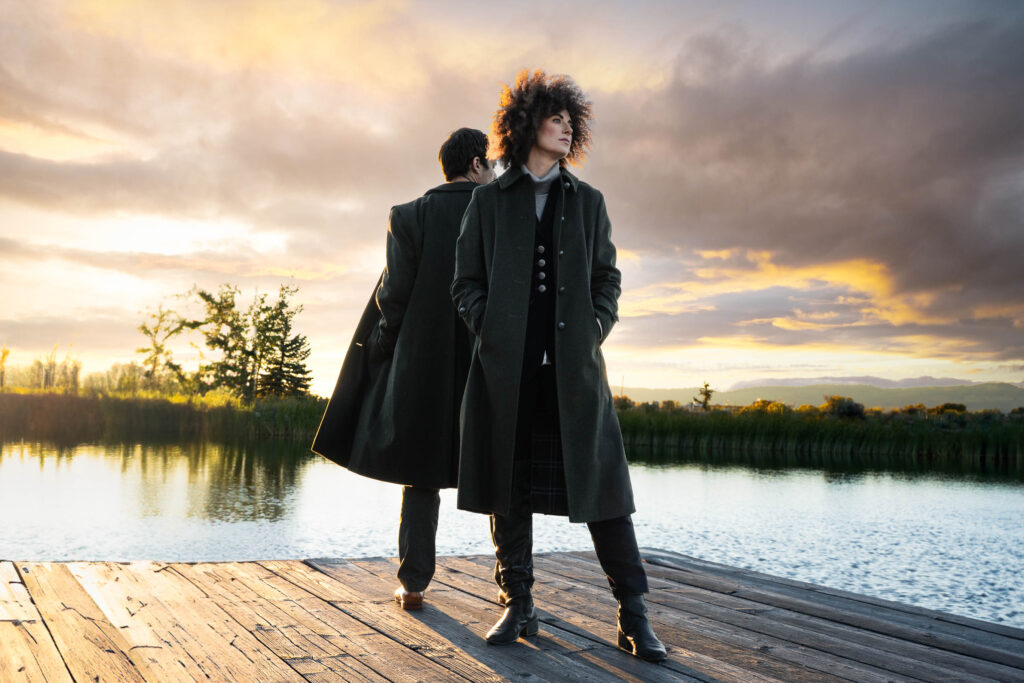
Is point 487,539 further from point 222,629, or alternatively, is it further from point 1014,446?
point 1014,446

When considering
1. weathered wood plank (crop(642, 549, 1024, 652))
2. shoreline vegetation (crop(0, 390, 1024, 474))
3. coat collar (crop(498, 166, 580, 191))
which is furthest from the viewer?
shoreline vegetation (crop(0, 390, 1024, 474))

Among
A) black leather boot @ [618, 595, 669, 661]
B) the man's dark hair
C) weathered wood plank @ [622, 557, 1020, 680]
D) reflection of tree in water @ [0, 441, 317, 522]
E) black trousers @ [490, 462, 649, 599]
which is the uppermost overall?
the man's dark hair

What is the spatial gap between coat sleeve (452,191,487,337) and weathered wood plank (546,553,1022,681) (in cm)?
124

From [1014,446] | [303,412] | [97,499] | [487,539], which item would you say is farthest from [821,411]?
[97,499]

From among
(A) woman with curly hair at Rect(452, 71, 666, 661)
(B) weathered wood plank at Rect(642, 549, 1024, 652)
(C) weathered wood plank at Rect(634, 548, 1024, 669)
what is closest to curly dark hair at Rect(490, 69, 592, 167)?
(A) woman with curly hair at Rect(452, 71, 666, 661)

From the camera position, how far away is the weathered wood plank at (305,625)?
1.72m

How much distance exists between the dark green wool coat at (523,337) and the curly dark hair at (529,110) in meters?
0.09

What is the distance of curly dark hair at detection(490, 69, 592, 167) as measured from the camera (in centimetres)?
198

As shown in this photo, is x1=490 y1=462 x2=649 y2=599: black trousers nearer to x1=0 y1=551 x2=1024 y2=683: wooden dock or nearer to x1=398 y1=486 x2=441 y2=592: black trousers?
x1=0 y1=551 x2=1024 y2=683: wooden dock

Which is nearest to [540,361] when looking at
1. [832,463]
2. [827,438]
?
[832,463]

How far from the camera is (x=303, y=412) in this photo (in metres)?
13.4

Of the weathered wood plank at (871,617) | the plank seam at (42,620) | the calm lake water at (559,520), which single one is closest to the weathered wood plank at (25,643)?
the plank seam at (42,620)

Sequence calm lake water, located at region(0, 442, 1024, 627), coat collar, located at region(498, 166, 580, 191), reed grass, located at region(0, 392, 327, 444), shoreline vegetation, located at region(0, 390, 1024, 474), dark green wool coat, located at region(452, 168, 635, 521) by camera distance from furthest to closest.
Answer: shoreline vegetation, located at region(0, 390, 1024, 474) < reed grass, located at region(0, 392, 327, 444) < calm lake water, located at region(0, 442, 1024, 627) < coat collar, located at region(498, 166, 580, 191) < dark green wool coat, located at region(452, 168, 635, 521)

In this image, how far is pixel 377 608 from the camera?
2312 mm
